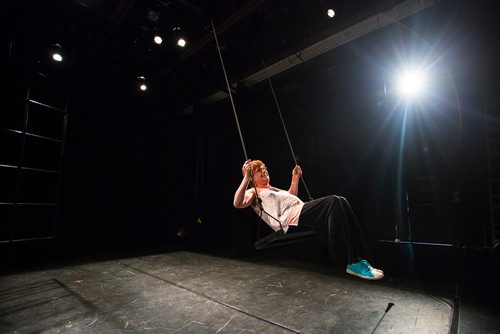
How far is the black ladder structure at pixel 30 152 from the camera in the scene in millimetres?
3381

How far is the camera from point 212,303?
6.35ft

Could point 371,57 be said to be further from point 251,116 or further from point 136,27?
point 136,27

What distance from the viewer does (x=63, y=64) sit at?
362cm

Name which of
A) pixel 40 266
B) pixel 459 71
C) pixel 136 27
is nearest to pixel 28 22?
pixel 136 27

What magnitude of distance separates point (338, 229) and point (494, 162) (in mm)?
4148

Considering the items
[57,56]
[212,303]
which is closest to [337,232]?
[212,303]

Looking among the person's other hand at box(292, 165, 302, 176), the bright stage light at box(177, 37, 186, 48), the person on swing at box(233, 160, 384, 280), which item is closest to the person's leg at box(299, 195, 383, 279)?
the person on swing at box(233, 160, 384, 280)

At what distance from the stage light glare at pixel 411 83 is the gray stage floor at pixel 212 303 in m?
3.39

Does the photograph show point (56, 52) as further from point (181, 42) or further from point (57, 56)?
point (181, 42)

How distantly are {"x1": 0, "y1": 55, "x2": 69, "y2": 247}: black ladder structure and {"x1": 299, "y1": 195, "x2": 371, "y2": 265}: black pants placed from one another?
3.90 m

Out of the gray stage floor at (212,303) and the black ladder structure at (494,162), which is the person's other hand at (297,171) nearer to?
the gray stage floor at (212,303)

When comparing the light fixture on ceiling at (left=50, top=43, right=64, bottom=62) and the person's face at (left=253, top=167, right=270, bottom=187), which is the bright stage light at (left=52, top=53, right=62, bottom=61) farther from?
the person's face at (left=253, top=167, right=270, bottom=187)

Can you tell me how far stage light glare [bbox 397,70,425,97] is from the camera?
4.11 meters

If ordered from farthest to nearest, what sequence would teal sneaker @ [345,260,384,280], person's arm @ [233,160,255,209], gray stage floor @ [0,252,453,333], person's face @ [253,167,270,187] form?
person's face @ [253,167,270,187], person's arm @ [233,160,255,209], teal sneaker @ [345,260,384,280], gray stage floor @ [0,252,453,333]
